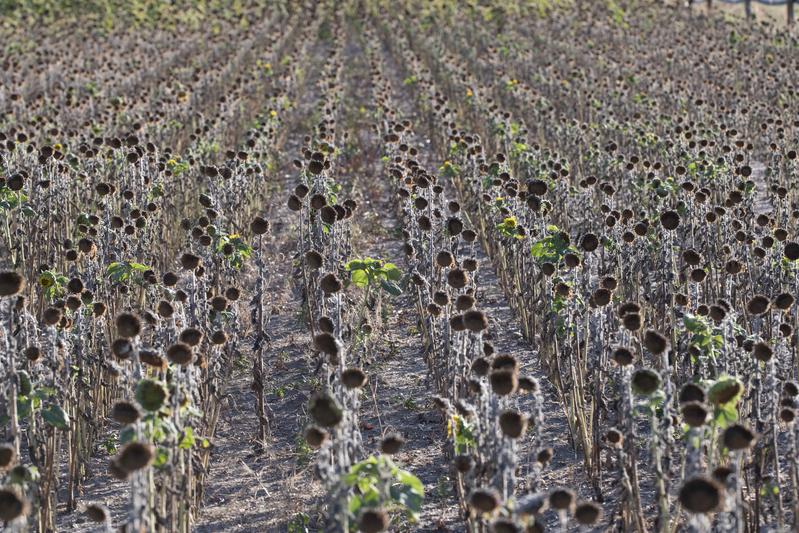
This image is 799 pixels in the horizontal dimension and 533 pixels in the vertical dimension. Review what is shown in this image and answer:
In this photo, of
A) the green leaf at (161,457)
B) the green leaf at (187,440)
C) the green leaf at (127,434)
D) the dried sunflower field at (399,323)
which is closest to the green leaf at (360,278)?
the dried sunflower field at (399,323)

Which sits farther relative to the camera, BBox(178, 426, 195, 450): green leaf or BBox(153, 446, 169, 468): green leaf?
BBox(178, 426, 195, 450): green leaf

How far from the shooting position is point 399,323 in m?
9.45

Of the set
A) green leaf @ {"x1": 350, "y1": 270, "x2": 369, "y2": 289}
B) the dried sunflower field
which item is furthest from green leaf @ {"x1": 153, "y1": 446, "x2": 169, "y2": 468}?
→ green leaf @ {"x1": 350, "y1": 270, "x2": 369, "y2": 289}

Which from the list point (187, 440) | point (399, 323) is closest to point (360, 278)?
point (187, 440)

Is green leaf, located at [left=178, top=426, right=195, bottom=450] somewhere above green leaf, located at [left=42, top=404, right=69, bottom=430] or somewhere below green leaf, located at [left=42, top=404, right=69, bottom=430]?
above

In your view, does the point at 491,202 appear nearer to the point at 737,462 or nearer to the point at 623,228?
the point at 623,228

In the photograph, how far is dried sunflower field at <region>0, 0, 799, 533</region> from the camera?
4531 millimetres

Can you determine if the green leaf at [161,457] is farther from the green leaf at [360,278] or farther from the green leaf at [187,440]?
the green leaf at [360,278]

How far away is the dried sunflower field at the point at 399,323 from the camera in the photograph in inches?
178

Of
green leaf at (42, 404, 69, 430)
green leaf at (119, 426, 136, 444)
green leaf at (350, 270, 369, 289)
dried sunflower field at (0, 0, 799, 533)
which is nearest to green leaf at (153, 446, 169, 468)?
dried sunflower field at (0, 0, 799, 533)

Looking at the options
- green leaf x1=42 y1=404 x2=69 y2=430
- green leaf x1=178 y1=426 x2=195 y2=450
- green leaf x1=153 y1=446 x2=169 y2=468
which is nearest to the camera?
green leaf x1=153 y1=446 x2=169 y2=468

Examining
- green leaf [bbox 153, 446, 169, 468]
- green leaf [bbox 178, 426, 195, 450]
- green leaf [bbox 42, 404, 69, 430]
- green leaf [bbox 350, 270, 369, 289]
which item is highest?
green leaf [bbox 350, 270, 369, 289]

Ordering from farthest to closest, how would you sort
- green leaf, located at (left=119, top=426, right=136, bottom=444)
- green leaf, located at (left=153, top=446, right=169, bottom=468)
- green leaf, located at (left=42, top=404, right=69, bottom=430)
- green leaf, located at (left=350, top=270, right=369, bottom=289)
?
green leaf, located at (left=350, top=270, right=369, bottom=289)
green leaf, located at (left=42, top=404, right=69, bottom=430)
green leaf, located at (left=153, top=446, right=169, bottom=468)
green leaf, located at (left=119, top=426, right=136, bottom=444)

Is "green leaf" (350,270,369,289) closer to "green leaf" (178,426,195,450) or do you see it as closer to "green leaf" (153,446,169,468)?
"green leaf" (178,426,195,450)
